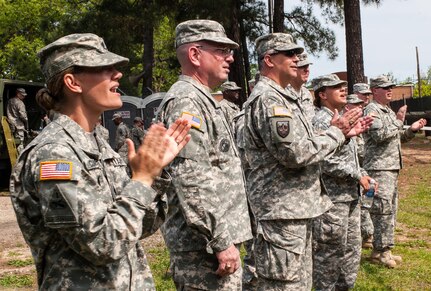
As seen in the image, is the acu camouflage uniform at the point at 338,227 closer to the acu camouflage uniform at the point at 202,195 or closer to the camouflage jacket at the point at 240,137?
the camouflage jacket at the point at 240,137

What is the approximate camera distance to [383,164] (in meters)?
7.18

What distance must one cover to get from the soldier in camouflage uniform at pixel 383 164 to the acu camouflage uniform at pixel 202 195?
3.98 metres

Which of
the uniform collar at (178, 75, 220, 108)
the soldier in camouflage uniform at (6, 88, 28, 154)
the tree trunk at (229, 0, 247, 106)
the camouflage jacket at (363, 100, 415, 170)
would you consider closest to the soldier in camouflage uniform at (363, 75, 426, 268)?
the camouflage jacket at (363, 100, 415, 170)

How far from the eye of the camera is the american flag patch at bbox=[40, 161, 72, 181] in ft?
6.80

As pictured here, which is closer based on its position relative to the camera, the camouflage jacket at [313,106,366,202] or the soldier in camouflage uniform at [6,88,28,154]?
the camouflage jacket at [313,106,366,202]

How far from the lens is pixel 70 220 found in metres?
2.06

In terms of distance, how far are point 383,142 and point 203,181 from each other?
14.9ft

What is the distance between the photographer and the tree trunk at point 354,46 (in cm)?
1360

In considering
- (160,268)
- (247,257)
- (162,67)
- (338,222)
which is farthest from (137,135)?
(162,67)

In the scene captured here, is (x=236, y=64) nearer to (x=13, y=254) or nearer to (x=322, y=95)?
(x=13, y=254)

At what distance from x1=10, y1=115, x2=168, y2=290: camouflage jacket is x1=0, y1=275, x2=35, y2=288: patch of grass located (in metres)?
4.04

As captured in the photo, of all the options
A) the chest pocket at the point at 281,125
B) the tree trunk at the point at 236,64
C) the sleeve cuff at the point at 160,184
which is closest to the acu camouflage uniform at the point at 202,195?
the chest pocket at the point at 281,125

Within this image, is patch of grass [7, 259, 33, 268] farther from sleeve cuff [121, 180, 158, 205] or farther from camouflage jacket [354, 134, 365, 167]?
sleeve cuff [121, 180, 158, 205]

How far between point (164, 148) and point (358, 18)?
12.4 metres
